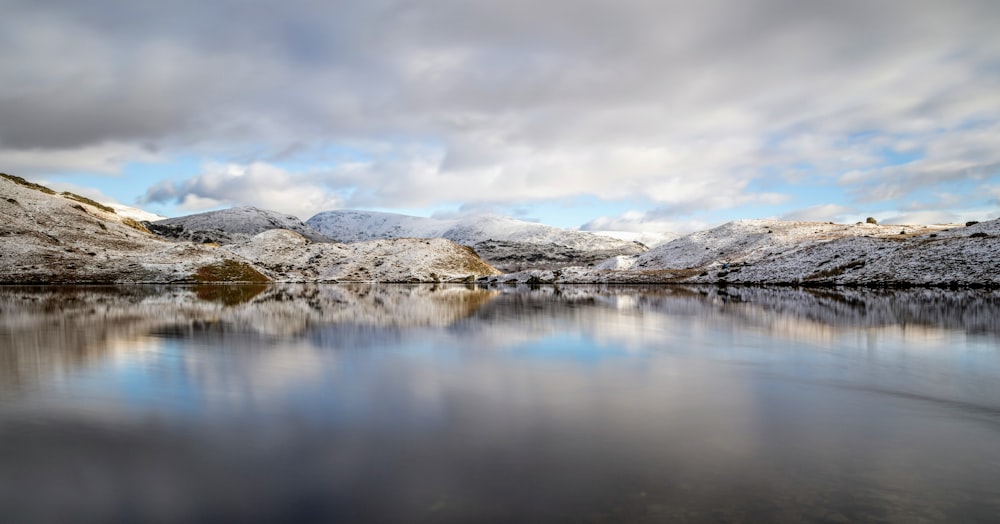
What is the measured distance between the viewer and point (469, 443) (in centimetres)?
893

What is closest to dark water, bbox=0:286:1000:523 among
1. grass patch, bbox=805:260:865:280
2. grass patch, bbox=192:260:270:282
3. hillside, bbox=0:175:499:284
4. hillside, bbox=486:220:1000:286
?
hillside, bbox=486:220:1000:286

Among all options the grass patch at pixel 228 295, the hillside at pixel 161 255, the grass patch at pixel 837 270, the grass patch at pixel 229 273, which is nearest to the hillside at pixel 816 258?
the grass patch at pixel 837 270

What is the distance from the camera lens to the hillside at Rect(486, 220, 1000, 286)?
2544 inches

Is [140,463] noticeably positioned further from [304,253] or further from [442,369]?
[304,253]

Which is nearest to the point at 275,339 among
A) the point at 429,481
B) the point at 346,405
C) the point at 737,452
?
the point at 346,405

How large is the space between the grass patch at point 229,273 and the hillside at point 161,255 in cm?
18

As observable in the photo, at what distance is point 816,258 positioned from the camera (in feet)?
275

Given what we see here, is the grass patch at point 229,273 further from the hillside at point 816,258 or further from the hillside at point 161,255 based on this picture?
the hillside at point 816,258

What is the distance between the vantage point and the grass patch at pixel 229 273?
9938 centimetres

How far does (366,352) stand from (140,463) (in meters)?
10.9

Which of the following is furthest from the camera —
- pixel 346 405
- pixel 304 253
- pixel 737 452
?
pixel 304 253

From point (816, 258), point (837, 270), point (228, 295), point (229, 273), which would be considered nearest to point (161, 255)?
point (229, 273)

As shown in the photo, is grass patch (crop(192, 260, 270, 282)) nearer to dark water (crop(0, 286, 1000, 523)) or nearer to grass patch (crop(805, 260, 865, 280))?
dark water (crop(0, 286, 1000, 523))

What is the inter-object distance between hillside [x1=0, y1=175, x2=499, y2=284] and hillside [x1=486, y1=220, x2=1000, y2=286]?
2677cm
